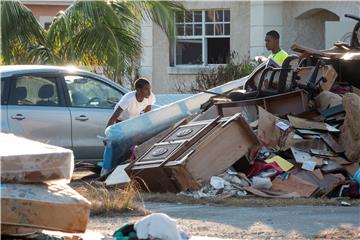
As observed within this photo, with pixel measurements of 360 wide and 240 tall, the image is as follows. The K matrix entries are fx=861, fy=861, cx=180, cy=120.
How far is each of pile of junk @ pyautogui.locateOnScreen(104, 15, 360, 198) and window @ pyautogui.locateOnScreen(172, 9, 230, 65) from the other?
10.6 metres

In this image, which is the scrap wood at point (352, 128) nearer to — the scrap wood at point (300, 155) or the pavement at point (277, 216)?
the scrap wood at point (300, 155)

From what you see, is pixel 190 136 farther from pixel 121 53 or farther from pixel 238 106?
pixel 121 53

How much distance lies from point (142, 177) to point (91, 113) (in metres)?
2.27

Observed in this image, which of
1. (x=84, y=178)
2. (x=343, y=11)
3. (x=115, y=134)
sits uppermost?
(x=343, y=11)

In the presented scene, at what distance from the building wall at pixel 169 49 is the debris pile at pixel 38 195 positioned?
15832 mm

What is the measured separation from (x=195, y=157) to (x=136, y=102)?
2.27 metres

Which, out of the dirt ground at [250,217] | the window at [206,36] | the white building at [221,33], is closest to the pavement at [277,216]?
the dirt ground at [250,217]

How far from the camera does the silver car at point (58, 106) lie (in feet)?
39.0

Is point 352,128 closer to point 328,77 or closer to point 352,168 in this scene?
point 352,168

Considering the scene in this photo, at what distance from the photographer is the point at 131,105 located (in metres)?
12.1

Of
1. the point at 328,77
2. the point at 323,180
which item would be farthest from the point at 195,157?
the point at 328,77

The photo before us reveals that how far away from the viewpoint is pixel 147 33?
22.6 m

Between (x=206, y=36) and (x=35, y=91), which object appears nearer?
(x=35, y=91)

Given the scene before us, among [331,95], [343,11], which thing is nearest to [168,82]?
[343,11]
